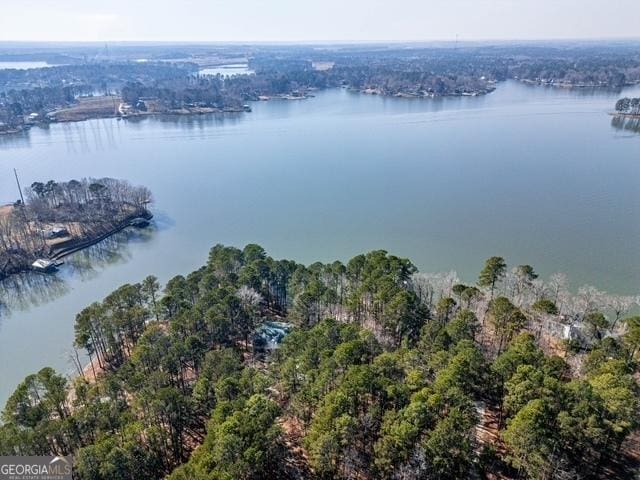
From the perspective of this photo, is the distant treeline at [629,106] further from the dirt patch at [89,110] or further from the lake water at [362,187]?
the dirt patch at [89,110]

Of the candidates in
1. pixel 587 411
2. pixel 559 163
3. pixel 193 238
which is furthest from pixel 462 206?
pixel 587 411

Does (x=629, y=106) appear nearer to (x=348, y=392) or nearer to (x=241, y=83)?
(x=348, y=392)

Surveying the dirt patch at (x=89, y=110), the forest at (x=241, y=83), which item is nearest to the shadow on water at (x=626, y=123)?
the forest at (x=241, y=83)

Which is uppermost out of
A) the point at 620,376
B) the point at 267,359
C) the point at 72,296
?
the point at 620,376

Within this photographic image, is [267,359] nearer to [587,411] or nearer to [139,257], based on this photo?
[587,411]

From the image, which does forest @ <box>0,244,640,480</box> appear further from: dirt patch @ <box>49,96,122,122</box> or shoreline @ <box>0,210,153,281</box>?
dirt patch @ <box>49,96,122,122</box>

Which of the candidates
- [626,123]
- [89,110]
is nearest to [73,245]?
[89,110]
